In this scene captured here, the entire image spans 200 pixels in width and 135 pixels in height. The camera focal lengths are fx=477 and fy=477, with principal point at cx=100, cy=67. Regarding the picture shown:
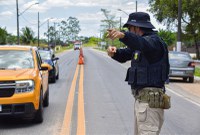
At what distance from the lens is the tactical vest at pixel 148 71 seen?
15.5 ft

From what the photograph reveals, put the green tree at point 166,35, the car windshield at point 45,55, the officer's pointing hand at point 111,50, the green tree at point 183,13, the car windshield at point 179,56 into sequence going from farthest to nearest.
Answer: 1. the green tree at point 166,35
2. the green tree at point 183,13
3. the car windshield at point 179,56
4. the car windshield at point 45,55
5. the officer's pointing hand at point 111,50

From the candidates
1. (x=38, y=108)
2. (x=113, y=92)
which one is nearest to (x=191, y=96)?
(x=113, y=92)

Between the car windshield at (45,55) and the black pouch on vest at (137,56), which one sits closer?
the black pouch on vest at (137,56)

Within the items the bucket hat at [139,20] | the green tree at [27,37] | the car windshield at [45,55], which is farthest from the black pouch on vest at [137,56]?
the green tree at [27,37]

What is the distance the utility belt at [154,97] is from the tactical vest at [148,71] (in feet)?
0.19

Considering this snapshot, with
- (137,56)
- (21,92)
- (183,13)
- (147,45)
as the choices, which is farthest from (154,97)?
(183,13)

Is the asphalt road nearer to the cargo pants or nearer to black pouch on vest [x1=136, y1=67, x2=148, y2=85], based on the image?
the cargo pants

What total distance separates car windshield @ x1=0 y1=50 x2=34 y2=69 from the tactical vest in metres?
5.84

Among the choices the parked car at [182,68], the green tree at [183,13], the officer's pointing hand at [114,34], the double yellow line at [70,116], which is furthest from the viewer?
the green tree at [183,13]

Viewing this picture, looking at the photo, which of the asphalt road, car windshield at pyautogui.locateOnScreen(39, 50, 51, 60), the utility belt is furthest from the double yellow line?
car windshield at pyautogui.locateOnScreen(39, 50, 51, 60)

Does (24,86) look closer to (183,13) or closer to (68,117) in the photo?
(68,117)

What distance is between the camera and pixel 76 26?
198250 mm

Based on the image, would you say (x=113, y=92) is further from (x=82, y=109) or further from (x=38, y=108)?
(x=38, y=108)

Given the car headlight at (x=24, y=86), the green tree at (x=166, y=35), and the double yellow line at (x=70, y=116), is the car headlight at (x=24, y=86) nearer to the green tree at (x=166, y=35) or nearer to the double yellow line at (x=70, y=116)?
the double yellow line at (x=70, y=116)
